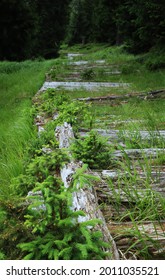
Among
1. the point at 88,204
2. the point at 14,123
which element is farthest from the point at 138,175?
the point at 14,123

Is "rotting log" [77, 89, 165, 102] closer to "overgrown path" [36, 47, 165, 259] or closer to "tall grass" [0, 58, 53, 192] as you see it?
"overgrown path" [36, 47, 165, 259]

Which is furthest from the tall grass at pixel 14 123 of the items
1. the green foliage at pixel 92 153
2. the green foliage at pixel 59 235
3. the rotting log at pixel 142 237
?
the rotting log at pixel 142 237

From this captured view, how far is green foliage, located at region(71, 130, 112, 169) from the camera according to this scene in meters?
4.05

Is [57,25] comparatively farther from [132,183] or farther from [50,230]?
[50,230]

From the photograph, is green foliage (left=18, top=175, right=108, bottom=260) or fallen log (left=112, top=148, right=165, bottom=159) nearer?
green foliage (left=18, top=175, right=108, bottom=260)

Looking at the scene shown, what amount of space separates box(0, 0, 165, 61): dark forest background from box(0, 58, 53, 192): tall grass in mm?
4628

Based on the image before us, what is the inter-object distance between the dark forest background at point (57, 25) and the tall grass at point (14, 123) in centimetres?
463

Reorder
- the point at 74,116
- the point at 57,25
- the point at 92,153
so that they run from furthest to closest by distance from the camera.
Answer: the point at 57,25, the point at 74,116, the point at 92,153

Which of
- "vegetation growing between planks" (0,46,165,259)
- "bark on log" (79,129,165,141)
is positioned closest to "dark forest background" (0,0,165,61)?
"bark on log" (79,129,165,141)

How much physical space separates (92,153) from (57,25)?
30.1 meters

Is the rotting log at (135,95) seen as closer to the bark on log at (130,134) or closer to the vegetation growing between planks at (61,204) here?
the vegetation growing between planks at (61,204)

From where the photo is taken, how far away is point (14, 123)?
640 cm

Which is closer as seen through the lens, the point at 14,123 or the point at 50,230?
the point at 50,230
